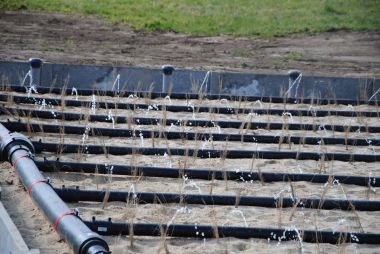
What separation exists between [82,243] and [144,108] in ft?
17.0

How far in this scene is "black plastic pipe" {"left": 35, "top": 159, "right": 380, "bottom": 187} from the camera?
24.1ft

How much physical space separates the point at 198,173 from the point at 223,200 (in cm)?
78

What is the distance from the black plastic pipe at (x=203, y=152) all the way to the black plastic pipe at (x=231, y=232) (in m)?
2.01

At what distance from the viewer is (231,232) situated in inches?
234

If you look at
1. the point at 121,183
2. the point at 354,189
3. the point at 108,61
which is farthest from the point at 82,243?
the point at 108,61

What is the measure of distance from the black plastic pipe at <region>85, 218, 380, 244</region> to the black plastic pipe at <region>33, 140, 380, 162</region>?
201 cm

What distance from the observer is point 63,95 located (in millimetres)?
10031

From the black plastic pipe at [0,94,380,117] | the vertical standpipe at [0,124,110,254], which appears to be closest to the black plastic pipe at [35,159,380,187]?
the vertical standpipe at [0,124,110,254]

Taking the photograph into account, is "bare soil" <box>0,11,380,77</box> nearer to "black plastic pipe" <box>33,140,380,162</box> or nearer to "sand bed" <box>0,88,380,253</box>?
"sand bed" <box>0,88,380,253</box>

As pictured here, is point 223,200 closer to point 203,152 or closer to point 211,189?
point 211,189

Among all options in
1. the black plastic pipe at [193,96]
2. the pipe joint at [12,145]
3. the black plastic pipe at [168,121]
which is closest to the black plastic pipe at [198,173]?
the pipe joint at [12,145]

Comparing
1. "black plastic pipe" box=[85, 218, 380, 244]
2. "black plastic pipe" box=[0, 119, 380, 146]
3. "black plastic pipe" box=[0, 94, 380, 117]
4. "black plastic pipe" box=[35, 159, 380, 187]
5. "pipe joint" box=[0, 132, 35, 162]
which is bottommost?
"black plastic pipe" box=[85, 218, 380, 244]

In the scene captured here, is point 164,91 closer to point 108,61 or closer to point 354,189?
point 108,61

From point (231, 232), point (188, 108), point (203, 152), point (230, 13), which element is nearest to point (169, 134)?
point (203, 152)
